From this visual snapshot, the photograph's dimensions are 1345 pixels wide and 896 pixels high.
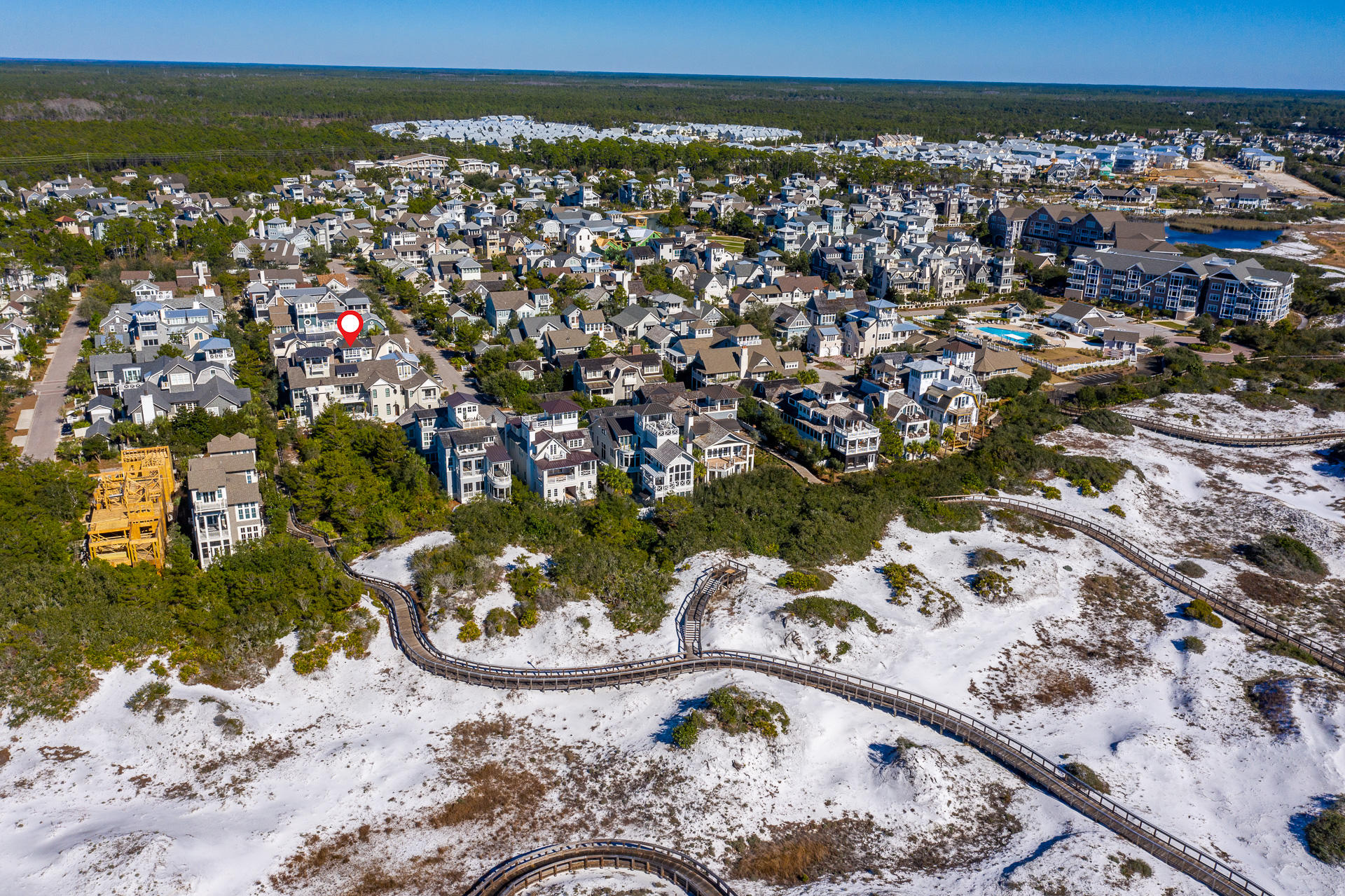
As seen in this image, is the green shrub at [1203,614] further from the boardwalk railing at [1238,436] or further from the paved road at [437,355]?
the paved road at [437,355]

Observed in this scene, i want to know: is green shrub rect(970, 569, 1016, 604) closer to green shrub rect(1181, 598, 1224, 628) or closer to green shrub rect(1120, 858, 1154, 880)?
green shrub rect(1181, 598, 1224, 628)

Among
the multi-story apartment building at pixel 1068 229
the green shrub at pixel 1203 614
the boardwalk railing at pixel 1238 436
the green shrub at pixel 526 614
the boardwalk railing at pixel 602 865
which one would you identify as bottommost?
the boardwalk railing at pixel 602 865

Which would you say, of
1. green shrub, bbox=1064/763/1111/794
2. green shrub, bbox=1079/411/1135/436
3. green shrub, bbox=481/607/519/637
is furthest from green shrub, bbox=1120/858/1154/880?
green shrub, bbox=1079/411/1135/436

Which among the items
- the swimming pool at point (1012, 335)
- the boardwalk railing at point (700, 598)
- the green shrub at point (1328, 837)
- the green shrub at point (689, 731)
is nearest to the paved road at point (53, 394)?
the boardwalk railing at point (700, 598)

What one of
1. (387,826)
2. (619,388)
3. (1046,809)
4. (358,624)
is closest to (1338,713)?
(1046,809)

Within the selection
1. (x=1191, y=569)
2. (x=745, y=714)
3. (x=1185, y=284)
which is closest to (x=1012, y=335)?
(x=1185, y=284)

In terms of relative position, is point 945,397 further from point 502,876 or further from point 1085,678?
point 502,876

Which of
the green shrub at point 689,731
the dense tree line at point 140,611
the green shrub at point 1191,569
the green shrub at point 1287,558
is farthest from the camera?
the green shrub at point 1287,558
